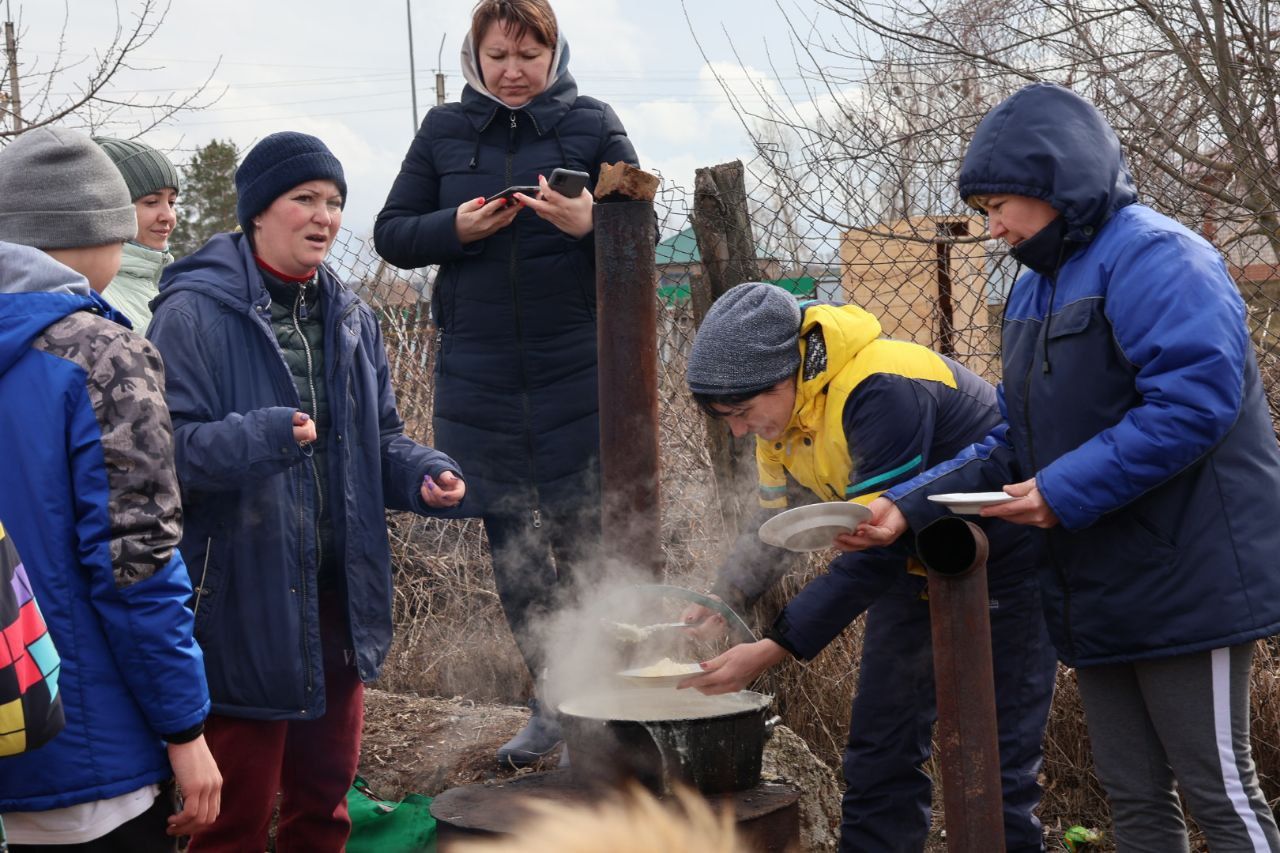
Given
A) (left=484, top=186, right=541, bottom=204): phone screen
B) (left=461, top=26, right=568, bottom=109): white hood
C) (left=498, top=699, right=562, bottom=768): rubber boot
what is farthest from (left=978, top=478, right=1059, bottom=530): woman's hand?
(left=461, top=26, right=568, bottom=109): white hood

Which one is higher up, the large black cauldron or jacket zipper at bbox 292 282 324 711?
jacket zipper at bbox 292 282 324 711

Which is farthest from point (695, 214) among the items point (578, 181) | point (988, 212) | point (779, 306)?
point (988, 212)

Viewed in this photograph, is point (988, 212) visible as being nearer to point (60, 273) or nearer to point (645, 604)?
point (645, 604)

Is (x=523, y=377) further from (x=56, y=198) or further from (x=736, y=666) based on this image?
(x=56, y=198)

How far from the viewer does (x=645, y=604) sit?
3.75 m

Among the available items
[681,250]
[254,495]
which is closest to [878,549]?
[254,495]

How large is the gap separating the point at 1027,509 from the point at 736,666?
1004mm

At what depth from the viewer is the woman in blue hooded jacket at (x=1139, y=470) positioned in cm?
270

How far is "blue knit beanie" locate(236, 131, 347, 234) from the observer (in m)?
3.55

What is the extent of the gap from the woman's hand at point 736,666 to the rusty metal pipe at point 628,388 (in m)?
0.64

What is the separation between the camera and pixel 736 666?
3.46 m

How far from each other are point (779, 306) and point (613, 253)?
85cm

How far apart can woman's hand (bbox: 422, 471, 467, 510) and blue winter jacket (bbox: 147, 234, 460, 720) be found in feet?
0.50

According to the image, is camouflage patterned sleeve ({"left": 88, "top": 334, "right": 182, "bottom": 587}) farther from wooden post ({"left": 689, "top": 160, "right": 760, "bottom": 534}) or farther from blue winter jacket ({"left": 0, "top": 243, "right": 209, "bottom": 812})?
wooden post ({"left": 689, "top": 160, "right": 760, "bottom": 534})
